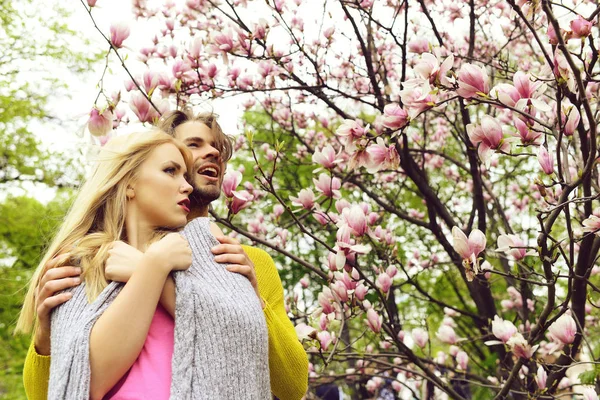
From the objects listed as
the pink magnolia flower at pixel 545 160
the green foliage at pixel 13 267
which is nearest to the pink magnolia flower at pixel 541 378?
the pink magnolia flower at pixel 545 160

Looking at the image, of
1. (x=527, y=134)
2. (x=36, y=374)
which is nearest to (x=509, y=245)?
(x=527, y=134)

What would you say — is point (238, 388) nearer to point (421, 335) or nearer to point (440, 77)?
Result: point (440, 77)

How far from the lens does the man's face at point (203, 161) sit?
79.0 inches

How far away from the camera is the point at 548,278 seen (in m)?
1.69

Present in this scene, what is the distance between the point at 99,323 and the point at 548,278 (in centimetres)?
125

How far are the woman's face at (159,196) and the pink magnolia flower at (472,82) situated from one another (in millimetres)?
785

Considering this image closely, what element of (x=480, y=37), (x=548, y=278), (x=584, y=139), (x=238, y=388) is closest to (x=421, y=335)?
(x=548, y=278)

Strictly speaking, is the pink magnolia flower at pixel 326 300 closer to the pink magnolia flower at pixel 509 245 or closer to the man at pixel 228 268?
the man at pixel 228 268

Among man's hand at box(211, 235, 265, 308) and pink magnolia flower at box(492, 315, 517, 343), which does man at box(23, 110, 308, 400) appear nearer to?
man's hand at box(211, 235, 265, 308)

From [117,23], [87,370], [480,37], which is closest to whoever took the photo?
[87,370]

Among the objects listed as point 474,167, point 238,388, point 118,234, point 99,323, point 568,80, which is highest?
point 474,167

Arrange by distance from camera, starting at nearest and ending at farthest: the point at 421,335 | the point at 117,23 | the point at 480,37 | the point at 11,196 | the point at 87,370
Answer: the point at 87,370, the point at 117,23, the point at 421,335, the point at 480,37, the point at 11,196

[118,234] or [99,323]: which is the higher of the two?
[118,234]

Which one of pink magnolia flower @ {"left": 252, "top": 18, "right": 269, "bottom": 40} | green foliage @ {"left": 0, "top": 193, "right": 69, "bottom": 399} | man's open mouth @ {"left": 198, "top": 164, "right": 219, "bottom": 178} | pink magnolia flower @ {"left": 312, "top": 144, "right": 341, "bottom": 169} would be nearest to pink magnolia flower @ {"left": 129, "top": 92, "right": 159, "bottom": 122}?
man's open mouth @ {"left": 198, "top": 164, "right": 219, "bottom": 178}
